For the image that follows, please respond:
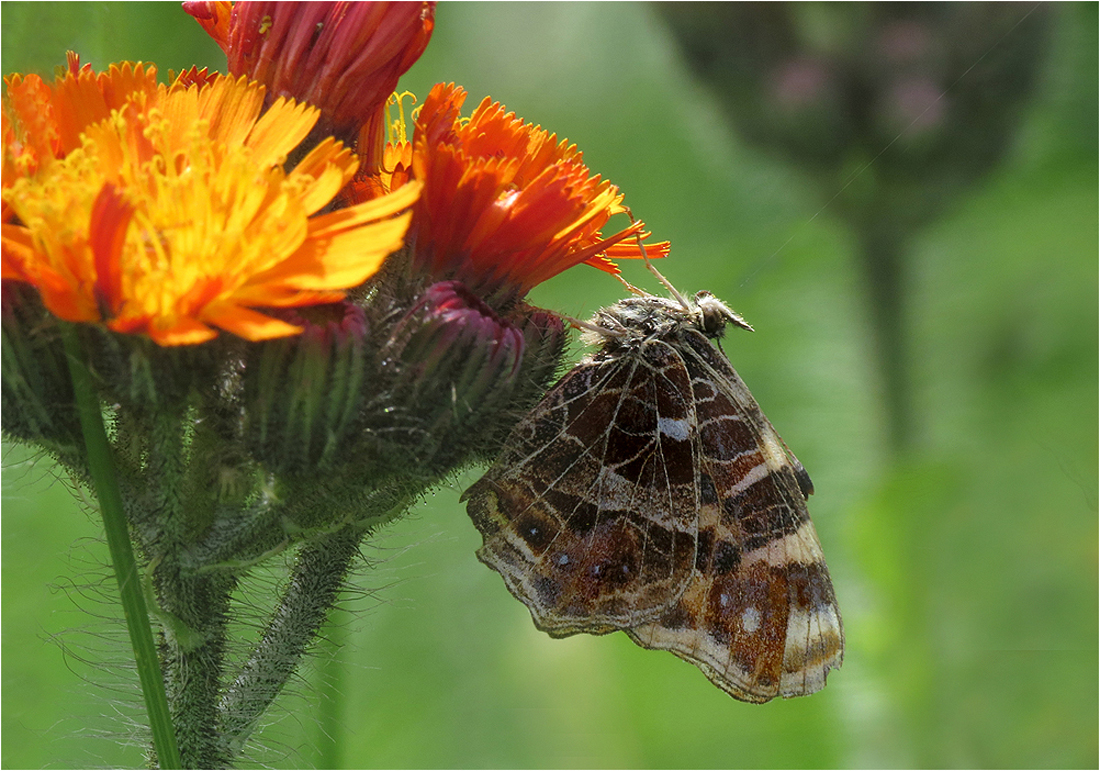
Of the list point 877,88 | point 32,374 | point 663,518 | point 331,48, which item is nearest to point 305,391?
point 32,374

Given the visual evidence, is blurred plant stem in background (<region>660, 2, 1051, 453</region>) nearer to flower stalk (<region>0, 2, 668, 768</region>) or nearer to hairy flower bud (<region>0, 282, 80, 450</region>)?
flower stalk (<region>0, 2, 668, 768</region>)

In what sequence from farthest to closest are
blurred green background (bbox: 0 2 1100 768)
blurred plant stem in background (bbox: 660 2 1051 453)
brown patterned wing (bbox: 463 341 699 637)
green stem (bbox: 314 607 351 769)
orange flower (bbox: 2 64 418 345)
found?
blurred plant stem in background (bbox: 660 2 1051 453), blurred green background (bbox: 0 2 1100 768), green stem (bbox: 314 607 351 769), brown patterned wing (bbox: 463 341 699 637), orange flower (bbox: 2 64 418 345)

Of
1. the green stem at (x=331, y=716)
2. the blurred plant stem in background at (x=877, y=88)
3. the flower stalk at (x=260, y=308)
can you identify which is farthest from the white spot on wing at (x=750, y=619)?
the blurred plant stem in background at (x=877, y=88)

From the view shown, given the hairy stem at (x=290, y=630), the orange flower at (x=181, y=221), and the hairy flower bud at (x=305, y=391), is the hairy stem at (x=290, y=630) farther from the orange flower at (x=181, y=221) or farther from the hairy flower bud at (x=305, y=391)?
the orange flower at (x=181, y=221)

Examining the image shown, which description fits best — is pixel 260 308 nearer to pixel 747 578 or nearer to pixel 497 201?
pixel 497 201

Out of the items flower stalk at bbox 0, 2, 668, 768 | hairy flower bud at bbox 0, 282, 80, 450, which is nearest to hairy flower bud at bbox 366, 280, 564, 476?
flower stalk at bbox 0, 2, 668, 768

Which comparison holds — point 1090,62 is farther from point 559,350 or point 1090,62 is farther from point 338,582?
point 338,582

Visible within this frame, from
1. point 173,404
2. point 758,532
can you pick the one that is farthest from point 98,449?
point 758,532
